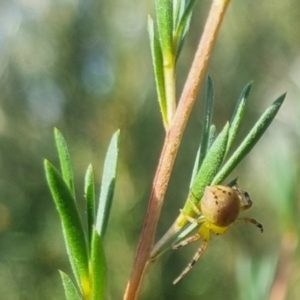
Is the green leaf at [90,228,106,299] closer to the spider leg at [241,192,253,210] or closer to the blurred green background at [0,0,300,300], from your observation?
the spider leg at [241,192,253,210]

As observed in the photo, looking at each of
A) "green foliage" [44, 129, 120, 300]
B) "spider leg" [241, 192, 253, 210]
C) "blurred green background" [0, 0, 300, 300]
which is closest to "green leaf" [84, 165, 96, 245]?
"green foliage" [44, 129, 120, 300]

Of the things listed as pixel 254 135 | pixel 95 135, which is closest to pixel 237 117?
pixel 254 135

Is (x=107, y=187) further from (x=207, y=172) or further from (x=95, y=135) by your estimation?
(x=95, y=135)

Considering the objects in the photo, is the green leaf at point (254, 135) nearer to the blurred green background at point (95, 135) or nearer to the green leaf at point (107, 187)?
the green leaf at point (107, 187)

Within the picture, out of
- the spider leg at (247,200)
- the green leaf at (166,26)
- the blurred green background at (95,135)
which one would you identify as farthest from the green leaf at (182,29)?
the blurred green background at (95,135)

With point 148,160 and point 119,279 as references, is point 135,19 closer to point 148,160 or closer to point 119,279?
point 148,160

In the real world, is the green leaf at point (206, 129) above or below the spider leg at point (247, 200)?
above
